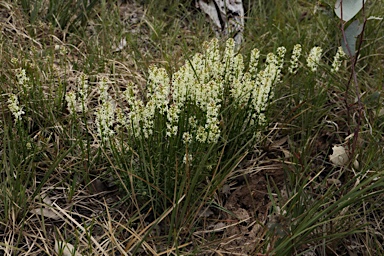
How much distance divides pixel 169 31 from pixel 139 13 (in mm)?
406

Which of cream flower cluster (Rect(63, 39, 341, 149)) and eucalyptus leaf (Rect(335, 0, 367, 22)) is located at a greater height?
eucalyptus leaf (Rect(335, 0, 367, 22))

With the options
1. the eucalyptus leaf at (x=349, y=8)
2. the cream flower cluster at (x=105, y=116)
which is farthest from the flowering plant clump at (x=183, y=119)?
the eucalyptus leaf at (x=349, y=8)

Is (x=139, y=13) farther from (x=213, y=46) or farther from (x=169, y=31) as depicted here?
(x=213, y=46)

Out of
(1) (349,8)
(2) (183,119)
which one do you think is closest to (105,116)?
(2) (183,119)

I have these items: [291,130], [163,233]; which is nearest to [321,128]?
[291,130]

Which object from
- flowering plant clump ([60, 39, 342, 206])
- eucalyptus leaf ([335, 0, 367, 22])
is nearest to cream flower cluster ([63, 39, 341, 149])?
flowering plant clump ([60, 39, 342, 206])

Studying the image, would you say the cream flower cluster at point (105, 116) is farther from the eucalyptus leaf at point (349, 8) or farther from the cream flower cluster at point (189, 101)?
the eucalyptus leaf at point (349, 8)

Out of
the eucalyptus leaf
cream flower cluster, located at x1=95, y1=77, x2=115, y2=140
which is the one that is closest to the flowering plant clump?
cream flower cluster, located at x1=95, y1=77, x2=115, y2=140

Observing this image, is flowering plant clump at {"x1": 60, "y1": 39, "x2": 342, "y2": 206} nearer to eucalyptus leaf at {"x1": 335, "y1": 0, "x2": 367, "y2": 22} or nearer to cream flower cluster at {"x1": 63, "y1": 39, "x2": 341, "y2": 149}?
cream flower cluster at {"x1": 63, "y1": 39, "x2": 341, "y2": 149}

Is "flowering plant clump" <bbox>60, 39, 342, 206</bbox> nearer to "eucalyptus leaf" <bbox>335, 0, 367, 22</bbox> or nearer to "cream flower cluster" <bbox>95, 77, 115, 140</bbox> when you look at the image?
"cream flower cluster" <bbox>95, 77, 115, 140</bbox>

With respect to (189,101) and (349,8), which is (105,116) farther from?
(349,8)

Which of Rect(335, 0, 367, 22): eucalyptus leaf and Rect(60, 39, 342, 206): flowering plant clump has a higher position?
Rect(335, 0, 367, 22): eucalyptus leaf

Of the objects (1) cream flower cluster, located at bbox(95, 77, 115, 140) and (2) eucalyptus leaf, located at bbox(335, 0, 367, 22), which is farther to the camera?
(2) eucalyptus leaf, located at bbox(335, 0, 367, 22)

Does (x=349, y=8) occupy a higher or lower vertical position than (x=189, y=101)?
higher
